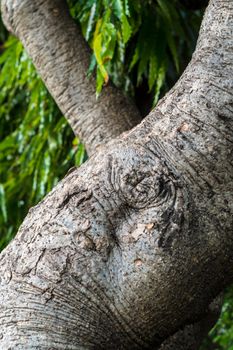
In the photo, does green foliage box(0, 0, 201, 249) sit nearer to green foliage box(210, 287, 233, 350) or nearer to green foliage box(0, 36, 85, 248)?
green foliage box(0, 36, 85, 248)

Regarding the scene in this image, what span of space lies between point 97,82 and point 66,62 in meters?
0.14

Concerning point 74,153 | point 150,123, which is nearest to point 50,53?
point 74,153

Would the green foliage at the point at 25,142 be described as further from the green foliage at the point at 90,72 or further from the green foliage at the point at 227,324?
the green foliage at the point at 227,324

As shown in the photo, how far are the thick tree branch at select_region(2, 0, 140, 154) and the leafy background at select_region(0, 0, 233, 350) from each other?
44mm

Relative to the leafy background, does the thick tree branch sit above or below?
above

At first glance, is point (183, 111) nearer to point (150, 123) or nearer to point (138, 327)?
point (150, 123)

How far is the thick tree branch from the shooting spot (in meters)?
1.91

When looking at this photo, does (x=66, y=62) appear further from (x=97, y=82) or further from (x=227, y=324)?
(x=227, y=324)

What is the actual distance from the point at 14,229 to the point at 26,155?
26cm

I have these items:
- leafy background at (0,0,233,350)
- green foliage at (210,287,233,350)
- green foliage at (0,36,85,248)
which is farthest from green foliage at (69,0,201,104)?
green foliage at (210,287,233,350)

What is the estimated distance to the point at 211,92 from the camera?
Answer: 1.26 meters

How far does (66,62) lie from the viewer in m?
1.94

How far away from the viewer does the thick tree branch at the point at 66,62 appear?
1.91m

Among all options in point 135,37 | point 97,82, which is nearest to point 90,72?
point 97,82
